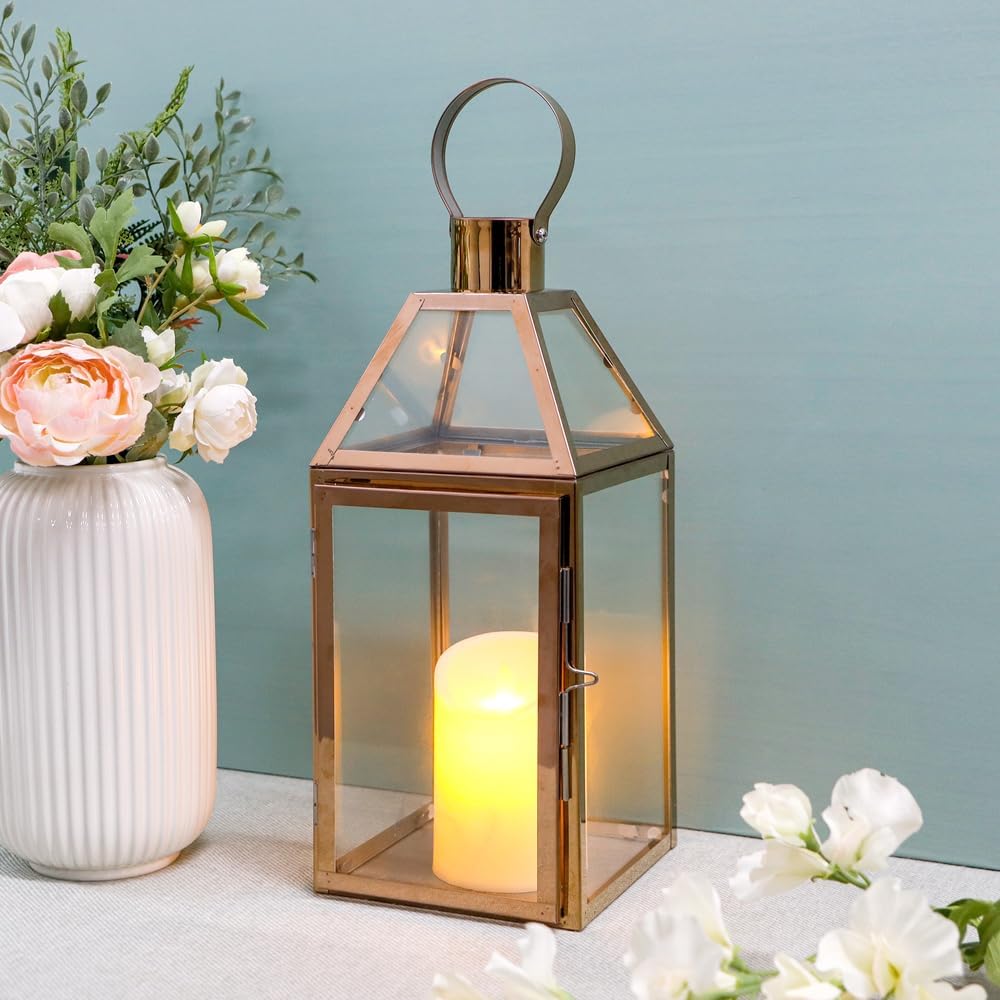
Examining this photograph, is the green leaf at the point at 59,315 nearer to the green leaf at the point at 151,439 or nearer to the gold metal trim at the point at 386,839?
the green leaf at the point at 151,439

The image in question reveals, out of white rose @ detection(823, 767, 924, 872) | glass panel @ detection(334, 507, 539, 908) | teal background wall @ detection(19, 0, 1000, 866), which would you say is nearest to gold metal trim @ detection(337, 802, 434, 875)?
glass panel @ detection(334, 507, 539, 908)

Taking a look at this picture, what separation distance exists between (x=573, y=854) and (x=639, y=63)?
0.61m

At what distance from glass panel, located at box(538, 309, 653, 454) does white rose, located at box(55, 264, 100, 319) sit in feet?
1.03

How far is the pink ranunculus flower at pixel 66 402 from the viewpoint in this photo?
35.3 inches

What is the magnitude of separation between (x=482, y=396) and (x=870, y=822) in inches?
20.7

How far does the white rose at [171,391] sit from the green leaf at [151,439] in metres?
0.01

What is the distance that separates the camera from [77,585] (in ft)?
3.18

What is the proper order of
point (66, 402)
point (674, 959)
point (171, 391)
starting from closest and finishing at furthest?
point (674, 959), point (66, 402), point (171, 391)

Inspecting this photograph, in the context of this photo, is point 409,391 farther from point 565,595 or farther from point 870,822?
point 870,822

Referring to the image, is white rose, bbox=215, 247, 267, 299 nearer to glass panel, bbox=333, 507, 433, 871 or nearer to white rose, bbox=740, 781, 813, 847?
glass panel, bbox=333, 507, 433, 871

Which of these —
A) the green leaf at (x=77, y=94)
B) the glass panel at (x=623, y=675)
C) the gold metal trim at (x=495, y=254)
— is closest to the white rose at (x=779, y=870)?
the glass panel at (x=623, y=675)

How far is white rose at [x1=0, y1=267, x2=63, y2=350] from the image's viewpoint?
3.00 feet

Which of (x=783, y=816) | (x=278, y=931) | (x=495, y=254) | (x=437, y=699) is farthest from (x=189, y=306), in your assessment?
(x=783, y=816)

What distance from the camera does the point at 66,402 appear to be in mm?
897
